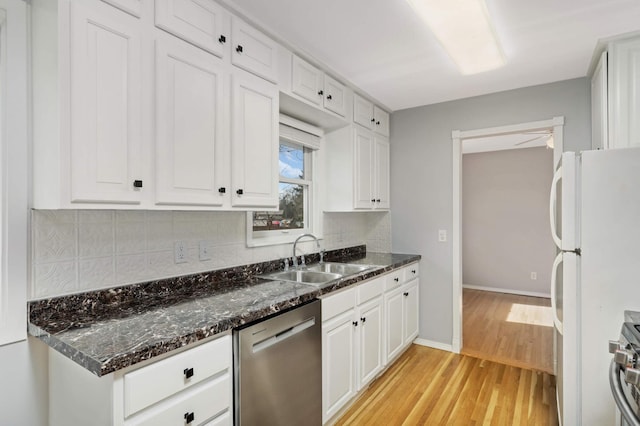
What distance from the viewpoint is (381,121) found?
11.6 ft

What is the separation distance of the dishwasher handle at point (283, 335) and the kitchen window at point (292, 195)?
757 mm

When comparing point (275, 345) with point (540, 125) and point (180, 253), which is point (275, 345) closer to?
point (180, 253)

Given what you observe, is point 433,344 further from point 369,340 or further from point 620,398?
point 620,398

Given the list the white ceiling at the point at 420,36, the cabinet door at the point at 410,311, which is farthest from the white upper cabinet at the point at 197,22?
the cabinet door at the point at 410,311

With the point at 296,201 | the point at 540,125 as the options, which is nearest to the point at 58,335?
the point at 296,201

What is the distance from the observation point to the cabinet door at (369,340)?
7.91ft

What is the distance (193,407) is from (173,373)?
0.17 m

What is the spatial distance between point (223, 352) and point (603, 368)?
71.7 inches

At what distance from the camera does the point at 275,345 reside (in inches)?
63.5

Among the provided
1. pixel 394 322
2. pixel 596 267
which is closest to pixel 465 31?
pixel 596 267

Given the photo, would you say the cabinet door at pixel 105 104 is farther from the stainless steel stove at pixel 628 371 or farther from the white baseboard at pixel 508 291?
the white baseboard at pixel 508 291

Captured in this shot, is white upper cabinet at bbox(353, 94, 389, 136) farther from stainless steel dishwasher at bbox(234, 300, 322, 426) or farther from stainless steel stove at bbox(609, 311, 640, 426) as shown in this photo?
stainless steel stove at bbox(609, 311, 640, 426)

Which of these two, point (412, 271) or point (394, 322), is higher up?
point (412, 271)

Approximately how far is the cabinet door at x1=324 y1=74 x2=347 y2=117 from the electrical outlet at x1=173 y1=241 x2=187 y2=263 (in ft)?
4.83
